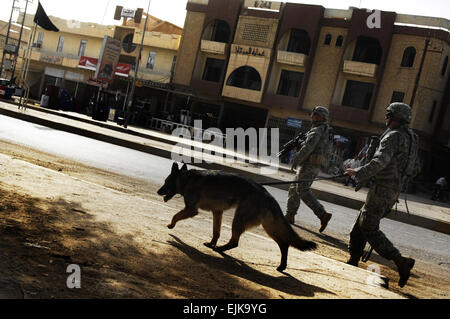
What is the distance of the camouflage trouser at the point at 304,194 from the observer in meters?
7.14

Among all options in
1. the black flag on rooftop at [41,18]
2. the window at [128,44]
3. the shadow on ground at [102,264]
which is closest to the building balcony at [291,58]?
the black flag on rooftop at [41,18]

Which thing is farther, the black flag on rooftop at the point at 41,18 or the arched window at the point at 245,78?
the arched window at the point at 245,78

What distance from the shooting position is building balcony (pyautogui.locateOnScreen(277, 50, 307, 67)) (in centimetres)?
3120

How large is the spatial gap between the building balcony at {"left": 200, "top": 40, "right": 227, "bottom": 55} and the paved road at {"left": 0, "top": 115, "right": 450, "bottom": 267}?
22269mm

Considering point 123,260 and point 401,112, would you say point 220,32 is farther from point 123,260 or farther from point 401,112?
point 123,260

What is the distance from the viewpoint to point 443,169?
30.8 metres

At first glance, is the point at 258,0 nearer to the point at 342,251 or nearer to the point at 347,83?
the point at 347,83

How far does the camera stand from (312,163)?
7.27 metres

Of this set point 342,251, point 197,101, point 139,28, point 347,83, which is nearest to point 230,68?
point 197,101

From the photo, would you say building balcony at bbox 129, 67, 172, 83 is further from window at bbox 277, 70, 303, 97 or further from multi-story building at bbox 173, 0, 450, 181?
window at bbox 277, 70, 303, 97

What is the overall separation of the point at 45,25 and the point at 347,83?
1895 cm

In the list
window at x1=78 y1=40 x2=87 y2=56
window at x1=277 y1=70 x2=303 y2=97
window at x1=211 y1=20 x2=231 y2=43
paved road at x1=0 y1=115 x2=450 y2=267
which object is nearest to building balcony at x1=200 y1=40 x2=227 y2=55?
window at x1=211 y1=20 x2=231 y2=43

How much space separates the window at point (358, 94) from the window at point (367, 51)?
5.24 ft

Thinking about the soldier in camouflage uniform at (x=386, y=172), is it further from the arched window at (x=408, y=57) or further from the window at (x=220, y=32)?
the window at (x=220, y=32)
